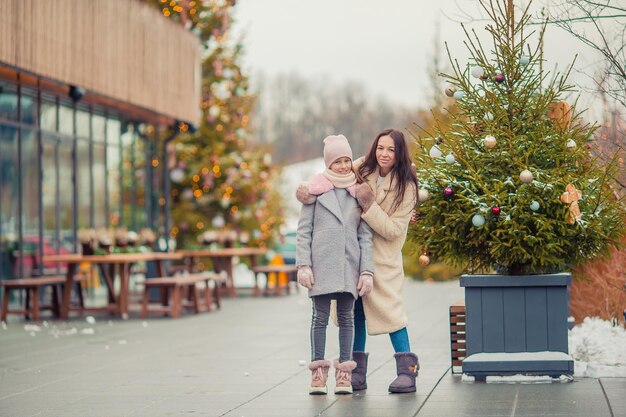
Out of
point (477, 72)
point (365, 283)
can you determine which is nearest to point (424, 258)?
point (365, 283)

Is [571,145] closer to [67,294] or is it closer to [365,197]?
[365,197]

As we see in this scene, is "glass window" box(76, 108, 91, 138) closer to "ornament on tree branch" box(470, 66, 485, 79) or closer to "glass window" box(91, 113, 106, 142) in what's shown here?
"glass window" box(91, 113, 106, 142)

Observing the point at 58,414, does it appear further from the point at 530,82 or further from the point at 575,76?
the point at 575,76

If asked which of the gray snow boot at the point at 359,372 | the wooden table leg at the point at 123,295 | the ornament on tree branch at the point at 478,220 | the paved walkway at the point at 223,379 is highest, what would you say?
the ornament on tree branch at the point at 478,220

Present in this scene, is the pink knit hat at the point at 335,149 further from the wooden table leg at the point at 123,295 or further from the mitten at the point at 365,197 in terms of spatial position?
the wooden table leg at the point at 123,295

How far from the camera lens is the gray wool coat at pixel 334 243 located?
30.1 feet

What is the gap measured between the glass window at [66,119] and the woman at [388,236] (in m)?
14.0

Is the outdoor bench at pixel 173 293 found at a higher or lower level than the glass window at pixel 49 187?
lower

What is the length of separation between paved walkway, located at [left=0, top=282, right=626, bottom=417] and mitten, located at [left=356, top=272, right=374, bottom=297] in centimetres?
79

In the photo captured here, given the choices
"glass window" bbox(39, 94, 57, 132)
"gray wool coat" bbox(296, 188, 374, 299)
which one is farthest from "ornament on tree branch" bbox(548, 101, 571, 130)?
"glass window" bbox(39, 94, 57, 132)

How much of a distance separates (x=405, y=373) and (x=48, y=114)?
1399 cm

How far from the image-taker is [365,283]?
9164 mm

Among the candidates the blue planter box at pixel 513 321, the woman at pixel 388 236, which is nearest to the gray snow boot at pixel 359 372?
the woman at pixel 388 236

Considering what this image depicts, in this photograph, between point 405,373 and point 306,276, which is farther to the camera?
point 405,373
